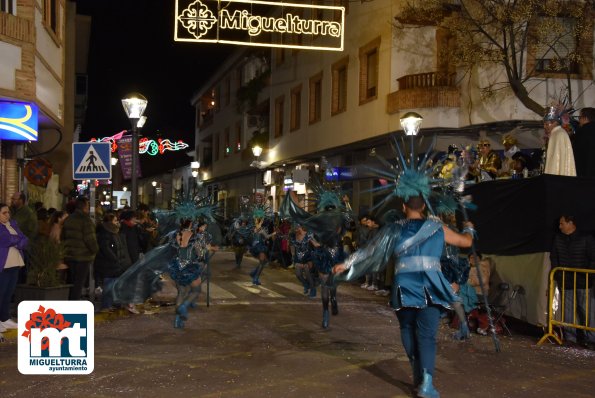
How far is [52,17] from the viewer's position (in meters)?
17.5

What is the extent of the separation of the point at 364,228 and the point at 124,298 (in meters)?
6.97

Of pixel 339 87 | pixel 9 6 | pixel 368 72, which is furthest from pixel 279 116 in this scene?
pixel 9 6

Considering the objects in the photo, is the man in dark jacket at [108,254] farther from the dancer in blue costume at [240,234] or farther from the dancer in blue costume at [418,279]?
the dancer in blue costume at [240,234]

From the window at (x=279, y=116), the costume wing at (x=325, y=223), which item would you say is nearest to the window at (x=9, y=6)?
the costume wing at (x=325, y=223)

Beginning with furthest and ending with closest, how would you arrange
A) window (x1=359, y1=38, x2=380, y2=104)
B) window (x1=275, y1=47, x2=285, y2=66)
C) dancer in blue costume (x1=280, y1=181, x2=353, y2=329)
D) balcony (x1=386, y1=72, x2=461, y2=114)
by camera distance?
window (x1=275, y1=47, x2=285, y2=66) → window (x1=359, y1=38, x2=380, y2=104) → balcony (x1=386, y1=72, x2=461, y2=114) → dancer in blue costume (x1=280, y1=181, x2=353, y2=329)

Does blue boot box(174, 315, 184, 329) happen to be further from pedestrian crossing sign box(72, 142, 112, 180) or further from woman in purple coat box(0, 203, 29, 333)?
pedestrian crossing sign box(72, 142, 112, 180)

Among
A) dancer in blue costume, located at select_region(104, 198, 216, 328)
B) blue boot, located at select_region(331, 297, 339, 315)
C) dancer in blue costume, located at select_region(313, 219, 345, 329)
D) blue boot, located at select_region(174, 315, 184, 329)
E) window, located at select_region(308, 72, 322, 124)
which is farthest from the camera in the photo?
window, located at select_region(308, 72, 322, 124)

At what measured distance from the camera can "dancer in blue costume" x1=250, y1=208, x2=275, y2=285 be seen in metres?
17.9

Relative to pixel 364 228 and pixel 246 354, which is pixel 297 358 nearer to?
pixel 246 354

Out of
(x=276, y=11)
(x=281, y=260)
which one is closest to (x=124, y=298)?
(x=281, y=260)

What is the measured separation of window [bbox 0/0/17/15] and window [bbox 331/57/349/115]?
14.9m

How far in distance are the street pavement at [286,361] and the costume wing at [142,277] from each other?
15.8 inches

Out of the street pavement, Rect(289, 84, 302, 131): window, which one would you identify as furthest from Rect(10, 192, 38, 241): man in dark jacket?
Rect(289, 84, 302, 131): window

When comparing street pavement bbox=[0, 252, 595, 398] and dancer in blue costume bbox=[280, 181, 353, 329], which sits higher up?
dancer in blue costume bbox=[280, 181, 353, 329]
